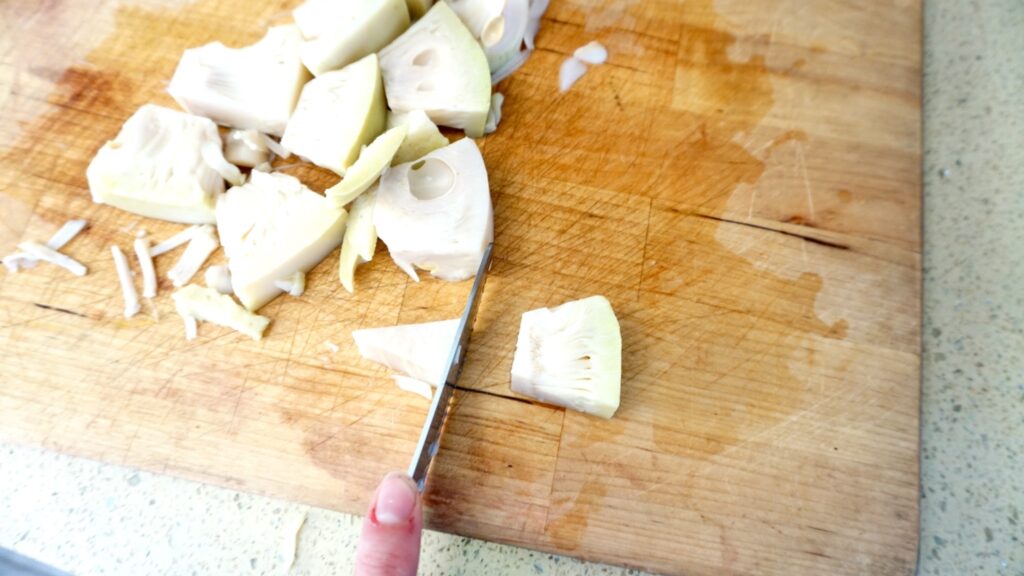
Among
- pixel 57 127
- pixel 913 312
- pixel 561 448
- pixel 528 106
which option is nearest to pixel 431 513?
pixel 561 448

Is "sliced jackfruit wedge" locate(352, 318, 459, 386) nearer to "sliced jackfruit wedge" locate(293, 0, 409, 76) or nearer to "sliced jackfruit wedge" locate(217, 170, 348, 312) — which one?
"sliced jackfruit wedge" locate(217, 170, 348, 312)

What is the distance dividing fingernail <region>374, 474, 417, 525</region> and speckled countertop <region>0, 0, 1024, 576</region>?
30 cm

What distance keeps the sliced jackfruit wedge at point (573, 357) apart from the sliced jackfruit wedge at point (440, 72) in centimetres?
51

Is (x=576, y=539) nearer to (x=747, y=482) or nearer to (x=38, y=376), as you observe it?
(x=747, y=482)

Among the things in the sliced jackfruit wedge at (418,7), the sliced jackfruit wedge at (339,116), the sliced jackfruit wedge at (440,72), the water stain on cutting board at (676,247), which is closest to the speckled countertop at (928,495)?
the water stain on cutting board at (676,247)

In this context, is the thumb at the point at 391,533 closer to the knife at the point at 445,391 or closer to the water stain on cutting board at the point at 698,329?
the knife at the point at 445,391

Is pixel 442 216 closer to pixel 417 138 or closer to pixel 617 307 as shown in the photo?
pixel 417 138

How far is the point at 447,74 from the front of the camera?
5.22ft

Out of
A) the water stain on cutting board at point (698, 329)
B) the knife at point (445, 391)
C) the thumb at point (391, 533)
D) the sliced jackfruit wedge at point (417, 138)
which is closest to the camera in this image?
the thumb at point (391, 533)

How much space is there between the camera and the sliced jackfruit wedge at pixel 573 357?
1.37 m

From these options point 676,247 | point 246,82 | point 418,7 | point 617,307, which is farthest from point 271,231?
point 676,247

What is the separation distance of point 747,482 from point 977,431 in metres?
0.59

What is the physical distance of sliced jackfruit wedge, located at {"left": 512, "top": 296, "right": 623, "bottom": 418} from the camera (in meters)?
1.37

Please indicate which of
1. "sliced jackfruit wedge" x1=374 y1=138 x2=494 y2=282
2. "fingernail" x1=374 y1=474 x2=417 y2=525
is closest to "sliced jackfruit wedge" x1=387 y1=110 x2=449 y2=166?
"sliced jackfruit wedge" x1=374 y1=138 x2=494 y2=282
